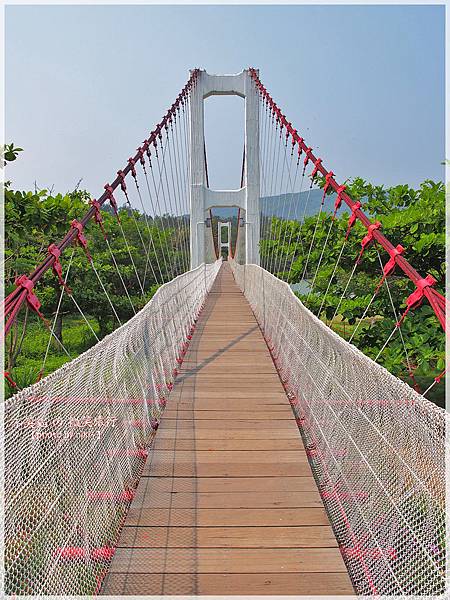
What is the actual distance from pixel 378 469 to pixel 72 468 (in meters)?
0.88

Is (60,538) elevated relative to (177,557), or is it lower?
elevated

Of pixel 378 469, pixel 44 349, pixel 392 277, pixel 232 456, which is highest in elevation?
pixel 392 277

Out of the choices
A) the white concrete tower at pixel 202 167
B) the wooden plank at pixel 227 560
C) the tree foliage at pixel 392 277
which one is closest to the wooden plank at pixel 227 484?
the wooden plank at pixel 227 560

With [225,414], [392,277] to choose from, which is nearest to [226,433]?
[225,414]

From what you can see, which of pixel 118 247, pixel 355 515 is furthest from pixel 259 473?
pixel 118 247

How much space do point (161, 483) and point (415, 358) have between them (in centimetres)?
224

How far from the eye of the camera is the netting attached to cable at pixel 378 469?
4.21ft

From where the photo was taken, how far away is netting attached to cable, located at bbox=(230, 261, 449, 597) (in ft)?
4.21

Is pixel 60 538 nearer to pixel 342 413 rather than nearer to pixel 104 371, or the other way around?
pixel 104 371

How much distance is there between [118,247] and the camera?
1418 centimetres

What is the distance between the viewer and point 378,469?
5.43 feet

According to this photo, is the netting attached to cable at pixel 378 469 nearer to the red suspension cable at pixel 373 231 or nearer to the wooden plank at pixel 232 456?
the wooden plank at pixel 232 456

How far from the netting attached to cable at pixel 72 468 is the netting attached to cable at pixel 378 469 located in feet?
2.62

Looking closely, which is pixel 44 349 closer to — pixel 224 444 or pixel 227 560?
pixel 224 444
